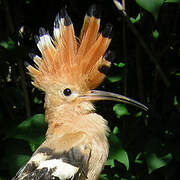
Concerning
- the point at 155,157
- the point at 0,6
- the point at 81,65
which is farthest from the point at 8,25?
the point at 155,157

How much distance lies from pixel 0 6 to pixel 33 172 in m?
1.53

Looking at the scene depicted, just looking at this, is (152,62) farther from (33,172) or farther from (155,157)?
(33,172)

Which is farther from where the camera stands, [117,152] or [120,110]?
[120,110]

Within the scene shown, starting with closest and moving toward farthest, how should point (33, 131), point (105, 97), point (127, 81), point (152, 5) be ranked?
point (152, 5) < point (105, 97) < point (33, 131) < point (127, 81)

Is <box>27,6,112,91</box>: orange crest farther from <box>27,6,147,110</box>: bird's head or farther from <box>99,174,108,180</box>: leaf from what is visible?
<box>99,174,108,180</box>: leaf

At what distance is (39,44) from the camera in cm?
168

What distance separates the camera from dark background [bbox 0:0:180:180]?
2.02 meters

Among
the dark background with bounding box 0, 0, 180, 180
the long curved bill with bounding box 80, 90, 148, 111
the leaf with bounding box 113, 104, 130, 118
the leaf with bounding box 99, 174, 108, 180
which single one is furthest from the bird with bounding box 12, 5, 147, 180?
the leaf with bounding box 113, 104, 130, 118

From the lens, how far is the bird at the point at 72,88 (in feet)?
4.91

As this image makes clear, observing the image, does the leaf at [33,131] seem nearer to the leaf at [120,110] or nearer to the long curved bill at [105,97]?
the long curved bill at [105,97]

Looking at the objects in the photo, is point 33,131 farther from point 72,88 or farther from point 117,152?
point 117,152

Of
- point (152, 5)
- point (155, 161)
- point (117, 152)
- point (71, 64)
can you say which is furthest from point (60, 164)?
point (152, 5)

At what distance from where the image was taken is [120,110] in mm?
2182

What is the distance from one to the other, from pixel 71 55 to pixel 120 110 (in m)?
0.70
